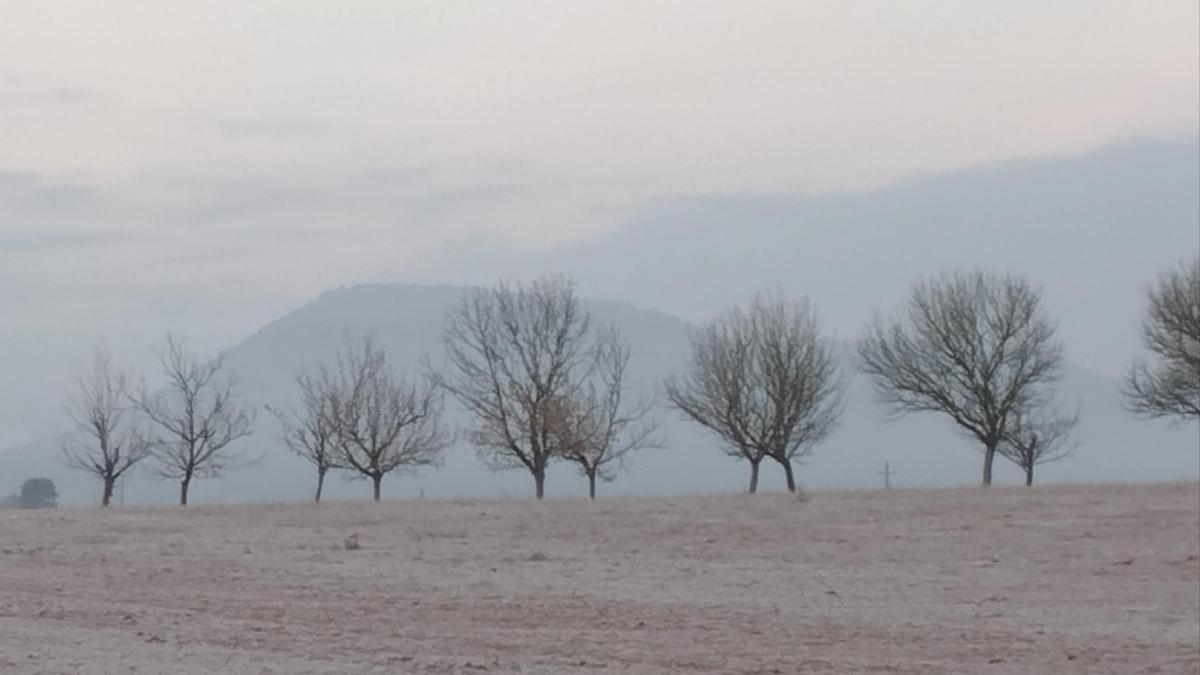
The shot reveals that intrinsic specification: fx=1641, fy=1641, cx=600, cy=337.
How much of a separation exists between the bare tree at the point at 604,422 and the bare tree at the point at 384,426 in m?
5.74

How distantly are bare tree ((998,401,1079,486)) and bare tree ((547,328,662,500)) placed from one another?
518 inches

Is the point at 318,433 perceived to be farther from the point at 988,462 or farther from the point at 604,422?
the point at 988,462

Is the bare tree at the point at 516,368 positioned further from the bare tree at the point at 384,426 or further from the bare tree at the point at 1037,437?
the bare tree at the point at 1037,437

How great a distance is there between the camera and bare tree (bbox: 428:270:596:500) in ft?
171

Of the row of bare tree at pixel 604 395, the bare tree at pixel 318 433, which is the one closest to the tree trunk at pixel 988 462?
the row of bare tree at pixel 604 395

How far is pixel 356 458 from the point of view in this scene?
55.2 m

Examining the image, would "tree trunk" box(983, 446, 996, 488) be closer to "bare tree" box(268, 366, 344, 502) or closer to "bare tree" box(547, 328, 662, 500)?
"bare tree" box(547, 328, 662, 500)

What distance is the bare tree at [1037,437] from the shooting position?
60.7 metres

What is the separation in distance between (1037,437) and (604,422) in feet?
65.9

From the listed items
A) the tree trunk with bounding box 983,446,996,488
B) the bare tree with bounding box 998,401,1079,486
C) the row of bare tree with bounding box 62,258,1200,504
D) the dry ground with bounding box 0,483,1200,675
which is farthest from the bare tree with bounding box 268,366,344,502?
the bare tree with bounding box 998,401,1079,486

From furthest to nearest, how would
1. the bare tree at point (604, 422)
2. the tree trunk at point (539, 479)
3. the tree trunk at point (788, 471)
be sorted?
1. the bare tree at point (604, 422)
2. the tree trunk at point (788, 471)
3. the tree trunk at point (539, 479)

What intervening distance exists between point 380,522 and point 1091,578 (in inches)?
523

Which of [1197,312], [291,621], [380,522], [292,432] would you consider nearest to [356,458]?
[292,432]

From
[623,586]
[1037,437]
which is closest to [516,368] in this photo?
[1037,437]
